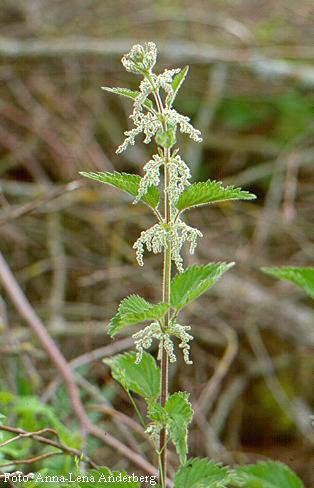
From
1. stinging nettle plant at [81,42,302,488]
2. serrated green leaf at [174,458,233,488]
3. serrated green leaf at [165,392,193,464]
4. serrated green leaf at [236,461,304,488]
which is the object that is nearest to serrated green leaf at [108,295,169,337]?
stinging nettle plant at [81,42,302,488]

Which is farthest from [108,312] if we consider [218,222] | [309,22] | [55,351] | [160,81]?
[309,22]

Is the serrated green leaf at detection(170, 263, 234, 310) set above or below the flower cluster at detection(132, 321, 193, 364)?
above

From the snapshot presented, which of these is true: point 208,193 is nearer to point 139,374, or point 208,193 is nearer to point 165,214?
point 165,214

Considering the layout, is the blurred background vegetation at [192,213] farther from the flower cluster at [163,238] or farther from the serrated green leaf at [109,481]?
the flower cluster at [163,238]

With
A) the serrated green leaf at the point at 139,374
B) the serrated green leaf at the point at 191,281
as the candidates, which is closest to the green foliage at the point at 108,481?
the serrated green leaf at the point at 139,374

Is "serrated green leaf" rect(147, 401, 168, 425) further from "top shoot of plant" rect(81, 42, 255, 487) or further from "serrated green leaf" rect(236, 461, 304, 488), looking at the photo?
"serrated green leaf" rect(236, 461, 304, 488)

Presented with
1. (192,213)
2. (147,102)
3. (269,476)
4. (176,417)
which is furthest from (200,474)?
(192,213)

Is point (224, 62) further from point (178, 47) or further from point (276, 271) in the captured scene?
point (276, 271)
